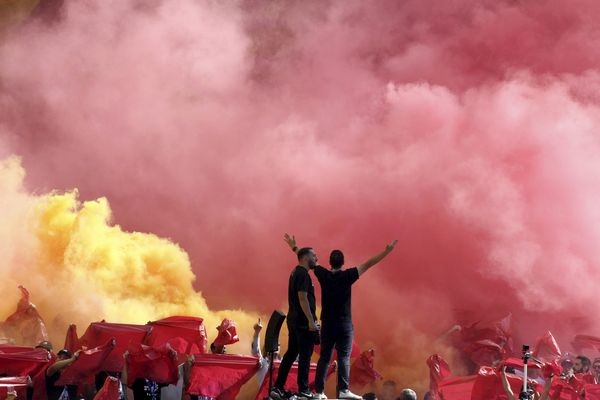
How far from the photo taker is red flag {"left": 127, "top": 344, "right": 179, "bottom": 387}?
987 centimetres

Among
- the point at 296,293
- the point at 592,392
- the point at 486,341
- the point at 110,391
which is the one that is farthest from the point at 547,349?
the point at 110,391

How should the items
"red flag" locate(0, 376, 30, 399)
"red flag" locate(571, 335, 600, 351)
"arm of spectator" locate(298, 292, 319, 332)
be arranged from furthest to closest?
"red flag" locate(571, 335, 600, 351), "red flag" locate(0, 376, 30, 399), "arm of spectator" locate(298, 292, 319, 332)

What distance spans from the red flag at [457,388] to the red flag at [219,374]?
8.78 feet

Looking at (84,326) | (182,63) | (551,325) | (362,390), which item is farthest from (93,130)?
(551,325)

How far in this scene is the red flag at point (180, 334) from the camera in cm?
1224

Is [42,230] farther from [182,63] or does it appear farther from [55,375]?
[55,375]

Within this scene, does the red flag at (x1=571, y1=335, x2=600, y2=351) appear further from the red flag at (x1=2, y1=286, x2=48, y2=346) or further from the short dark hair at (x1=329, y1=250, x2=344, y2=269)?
the red flag at (x1=2, y1=286, x2=48, y2=346)

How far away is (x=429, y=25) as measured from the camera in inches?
746

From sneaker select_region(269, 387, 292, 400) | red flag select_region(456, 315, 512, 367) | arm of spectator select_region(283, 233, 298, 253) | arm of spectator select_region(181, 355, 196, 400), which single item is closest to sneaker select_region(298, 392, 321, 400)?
sneaker select_region(269, 387, 292, 400)

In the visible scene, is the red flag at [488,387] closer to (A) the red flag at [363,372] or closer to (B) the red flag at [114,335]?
(A) the red flag at [363,372]

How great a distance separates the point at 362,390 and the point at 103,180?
714 cm

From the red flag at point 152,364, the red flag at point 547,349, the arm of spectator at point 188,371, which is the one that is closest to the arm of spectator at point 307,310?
the red flag at point 152,364

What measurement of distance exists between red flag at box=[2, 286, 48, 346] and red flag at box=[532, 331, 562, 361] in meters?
8.43

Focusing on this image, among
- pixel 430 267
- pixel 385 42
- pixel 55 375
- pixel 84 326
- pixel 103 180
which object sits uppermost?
pixel 385 42
